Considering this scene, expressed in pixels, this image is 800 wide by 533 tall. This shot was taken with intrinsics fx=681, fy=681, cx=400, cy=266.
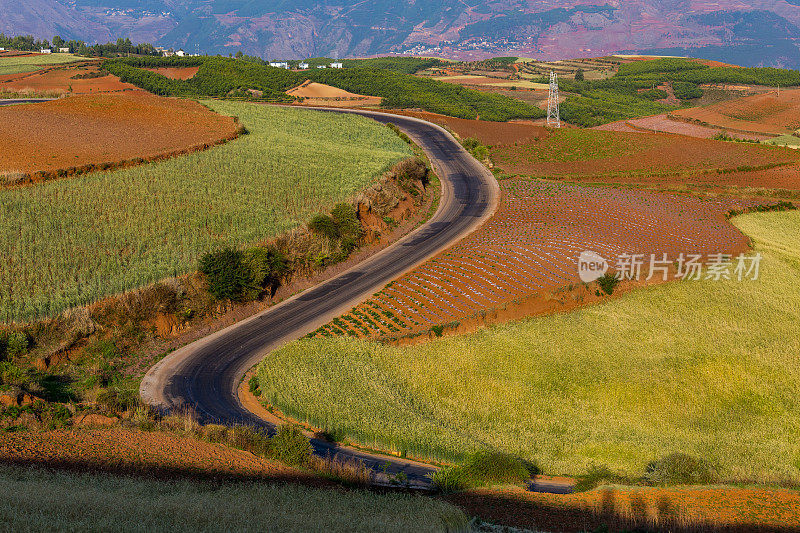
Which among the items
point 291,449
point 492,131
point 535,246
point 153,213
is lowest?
point 291,449

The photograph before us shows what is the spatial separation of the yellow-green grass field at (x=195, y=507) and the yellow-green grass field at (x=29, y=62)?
138 meters

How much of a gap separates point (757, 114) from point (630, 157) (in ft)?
207

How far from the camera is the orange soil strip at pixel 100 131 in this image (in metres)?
56.6

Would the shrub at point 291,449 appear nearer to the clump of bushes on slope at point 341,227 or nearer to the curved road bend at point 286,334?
the curved road bend at point 286,334

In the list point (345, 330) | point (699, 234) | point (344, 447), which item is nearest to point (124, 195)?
point (345, 330)

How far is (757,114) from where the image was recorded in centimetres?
13388

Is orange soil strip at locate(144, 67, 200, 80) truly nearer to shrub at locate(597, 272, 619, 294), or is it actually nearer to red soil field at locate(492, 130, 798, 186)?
red soil field at locate(492, 130, 798, 186)

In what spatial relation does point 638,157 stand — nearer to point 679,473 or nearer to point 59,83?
point 679,473

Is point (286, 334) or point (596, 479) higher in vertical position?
point (596, 479)

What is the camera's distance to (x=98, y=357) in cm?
3478

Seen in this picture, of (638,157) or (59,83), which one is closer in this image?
(638,157)

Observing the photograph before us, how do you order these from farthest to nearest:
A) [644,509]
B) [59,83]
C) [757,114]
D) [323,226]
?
[757,114], [59,83], [323,226], [644,509]

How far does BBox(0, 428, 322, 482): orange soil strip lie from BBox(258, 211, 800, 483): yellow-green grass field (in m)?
6.46

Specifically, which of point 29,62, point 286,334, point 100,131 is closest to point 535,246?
point 286,334
